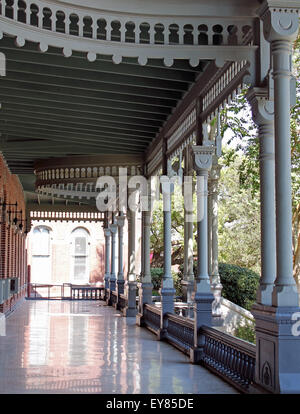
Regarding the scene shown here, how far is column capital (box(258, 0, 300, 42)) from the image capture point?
5.98 m

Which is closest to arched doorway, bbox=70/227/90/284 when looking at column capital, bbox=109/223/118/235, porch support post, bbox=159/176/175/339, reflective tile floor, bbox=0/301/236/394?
column capital, bbox=109/223/118/235

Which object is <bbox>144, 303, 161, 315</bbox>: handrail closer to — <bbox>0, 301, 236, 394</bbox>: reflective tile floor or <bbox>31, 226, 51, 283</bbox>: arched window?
<bbox>0, 301, 236, 394</bbox>: reflective tile floor

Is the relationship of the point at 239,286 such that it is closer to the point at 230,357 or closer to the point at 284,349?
the point at 230,357

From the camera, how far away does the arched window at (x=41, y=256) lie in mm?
33938

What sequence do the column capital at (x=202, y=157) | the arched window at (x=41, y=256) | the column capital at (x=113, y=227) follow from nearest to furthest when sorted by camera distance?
the column capital at (x=202, y=157) → the column capital at (x=113, y=227) → the arched window at (x=41, y=256)

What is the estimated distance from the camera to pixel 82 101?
10.9m

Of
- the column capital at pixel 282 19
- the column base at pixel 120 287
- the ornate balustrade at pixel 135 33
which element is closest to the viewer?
the column capital at pixel 282 19

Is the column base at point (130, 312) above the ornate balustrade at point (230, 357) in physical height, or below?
below

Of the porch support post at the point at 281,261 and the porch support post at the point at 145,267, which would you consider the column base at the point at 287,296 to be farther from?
the porch support post at the point at 145,267

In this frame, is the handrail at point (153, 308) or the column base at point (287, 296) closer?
the column base at point (287, 296)

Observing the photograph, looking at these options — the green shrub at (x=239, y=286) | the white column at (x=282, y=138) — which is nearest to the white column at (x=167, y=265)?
the green shrub at (x=239, y=286)

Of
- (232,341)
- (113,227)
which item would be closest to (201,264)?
(232,341)

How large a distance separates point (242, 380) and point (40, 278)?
27.9 meters

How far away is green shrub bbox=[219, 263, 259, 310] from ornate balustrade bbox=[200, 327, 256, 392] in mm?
9561
